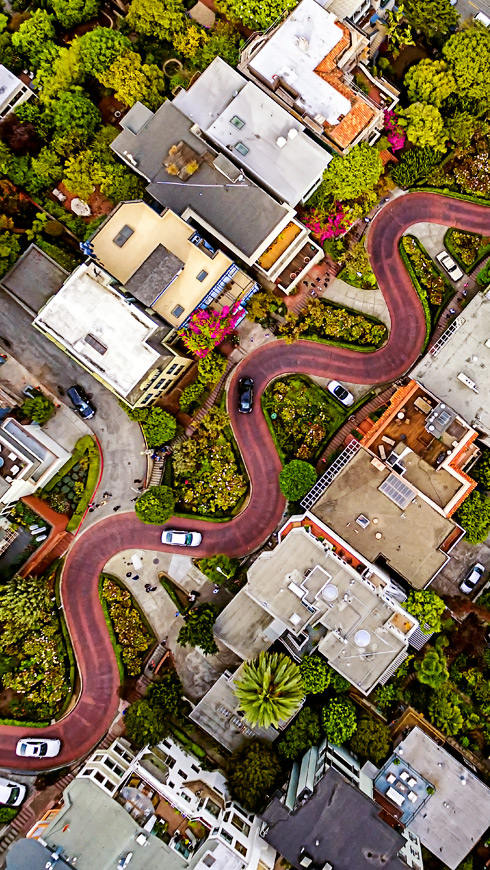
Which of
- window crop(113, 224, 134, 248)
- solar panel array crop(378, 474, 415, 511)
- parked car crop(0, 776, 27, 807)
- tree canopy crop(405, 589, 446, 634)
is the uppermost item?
window crop(113, 224, 134, 248)

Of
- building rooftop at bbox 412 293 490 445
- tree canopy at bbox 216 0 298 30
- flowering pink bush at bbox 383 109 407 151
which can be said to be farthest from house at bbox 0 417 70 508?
flowering pink bush at bbox 383 109 407 151

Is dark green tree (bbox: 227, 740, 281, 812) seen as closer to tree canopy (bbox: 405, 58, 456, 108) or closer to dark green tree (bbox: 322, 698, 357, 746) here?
dark green tree (bbox: 322, 698, 357, 746)

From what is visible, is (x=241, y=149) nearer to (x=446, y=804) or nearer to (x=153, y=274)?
(x=153, y=274)

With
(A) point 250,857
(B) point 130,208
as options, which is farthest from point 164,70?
(A) point 250,857

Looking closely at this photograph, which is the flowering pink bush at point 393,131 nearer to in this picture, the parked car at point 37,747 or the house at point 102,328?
the house at point 102,328

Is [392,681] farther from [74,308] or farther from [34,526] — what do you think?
[74,308]
